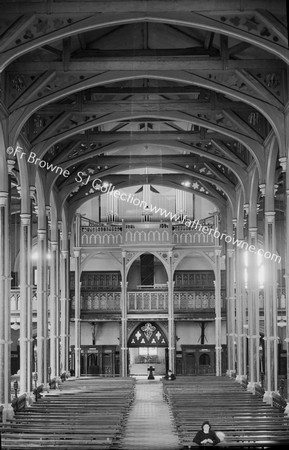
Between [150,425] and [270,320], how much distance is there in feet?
15.9

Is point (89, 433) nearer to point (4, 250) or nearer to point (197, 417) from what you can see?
point (197, 417)

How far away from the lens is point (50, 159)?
28.7 m

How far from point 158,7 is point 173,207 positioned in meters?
25.9

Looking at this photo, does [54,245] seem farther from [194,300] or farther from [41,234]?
[194,300]

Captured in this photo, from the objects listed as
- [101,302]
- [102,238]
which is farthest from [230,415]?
[101,302]

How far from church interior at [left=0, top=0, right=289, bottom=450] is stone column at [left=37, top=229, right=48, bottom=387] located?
0.06 metres

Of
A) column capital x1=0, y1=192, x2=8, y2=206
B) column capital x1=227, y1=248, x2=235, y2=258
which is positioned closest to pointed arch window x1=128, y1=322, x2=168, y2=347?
column capital x1=227, y1=248, x2=235, y2=258

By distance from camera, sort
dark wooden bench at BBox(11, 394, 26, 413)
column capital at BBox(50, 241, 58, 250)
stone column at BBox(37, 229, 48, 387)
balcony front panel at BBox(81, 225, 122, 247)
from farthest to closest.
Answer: balcony front panel at BBox(81, 225, 122, 247)
column capital at BBox(50, 241, 58, 250)
stone column at BBox(37, 229, 48, 387)
dark wooden bench at BBox(11, 394, 26, 413)

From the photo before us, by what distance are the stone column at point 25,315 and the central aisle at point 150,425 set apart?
3541 mm

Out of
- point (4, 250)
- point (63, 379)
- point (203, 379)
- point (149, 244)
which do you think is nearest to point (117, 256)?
point (149, 244)

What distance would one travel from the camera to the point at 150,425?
21688 mm

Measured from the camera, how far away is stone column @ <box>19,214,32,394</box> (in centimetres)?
2420

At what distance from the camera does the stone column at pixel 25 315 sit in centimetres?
2420

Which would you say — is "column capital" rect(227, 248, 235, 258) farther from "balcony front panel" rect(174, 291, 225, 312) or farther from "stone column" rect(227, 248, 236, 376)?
"balcony front panel" rect(174, 291, 225, 312)
